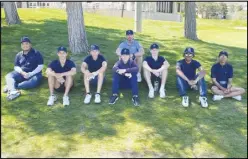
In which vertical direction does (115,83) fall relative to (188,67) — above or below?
below

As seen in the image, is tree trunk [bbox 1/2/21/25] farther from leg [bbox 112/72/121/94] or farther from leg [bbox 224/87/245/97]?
leg [bbox 224/87/245/97]

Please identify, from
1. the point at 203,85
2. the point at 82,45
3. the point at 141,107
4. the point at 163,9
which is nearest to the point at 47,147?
the point at 141,107

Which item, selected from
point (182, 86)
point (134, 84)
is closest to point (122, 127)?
point (134, 84)

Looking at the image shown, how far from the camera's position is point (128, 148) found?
5367mm

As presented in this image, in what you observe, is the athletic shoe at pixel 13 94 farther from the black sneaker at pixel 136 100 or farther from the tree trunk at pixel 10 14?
the tree trunk at pixel 10 14

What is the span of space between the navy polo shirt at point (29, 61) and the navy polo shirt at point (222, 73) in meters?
3.88

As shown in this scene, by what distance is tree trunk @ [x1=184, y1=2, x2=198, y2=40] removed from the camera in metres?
13.9

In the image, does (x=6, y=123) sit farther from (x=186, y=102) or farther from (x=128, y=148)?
(x=186, y=102)

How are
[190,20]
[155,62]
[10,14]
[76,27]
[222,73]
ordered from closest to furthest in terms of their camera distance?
[222,73] → [155,62] → [76,27] → [10,14] → [190,20]

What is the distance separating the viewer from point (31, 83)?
24.7 ft

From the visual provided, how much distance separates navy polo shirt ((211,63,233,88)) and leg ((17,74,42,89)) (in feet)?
12.9

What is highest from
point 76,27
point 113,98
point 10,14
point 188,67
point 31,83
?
point 10,14

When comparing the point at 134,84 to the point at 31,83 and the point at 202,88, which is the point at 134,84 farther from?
the point at 31,83

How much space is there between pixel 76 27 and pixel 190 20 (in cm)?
624
